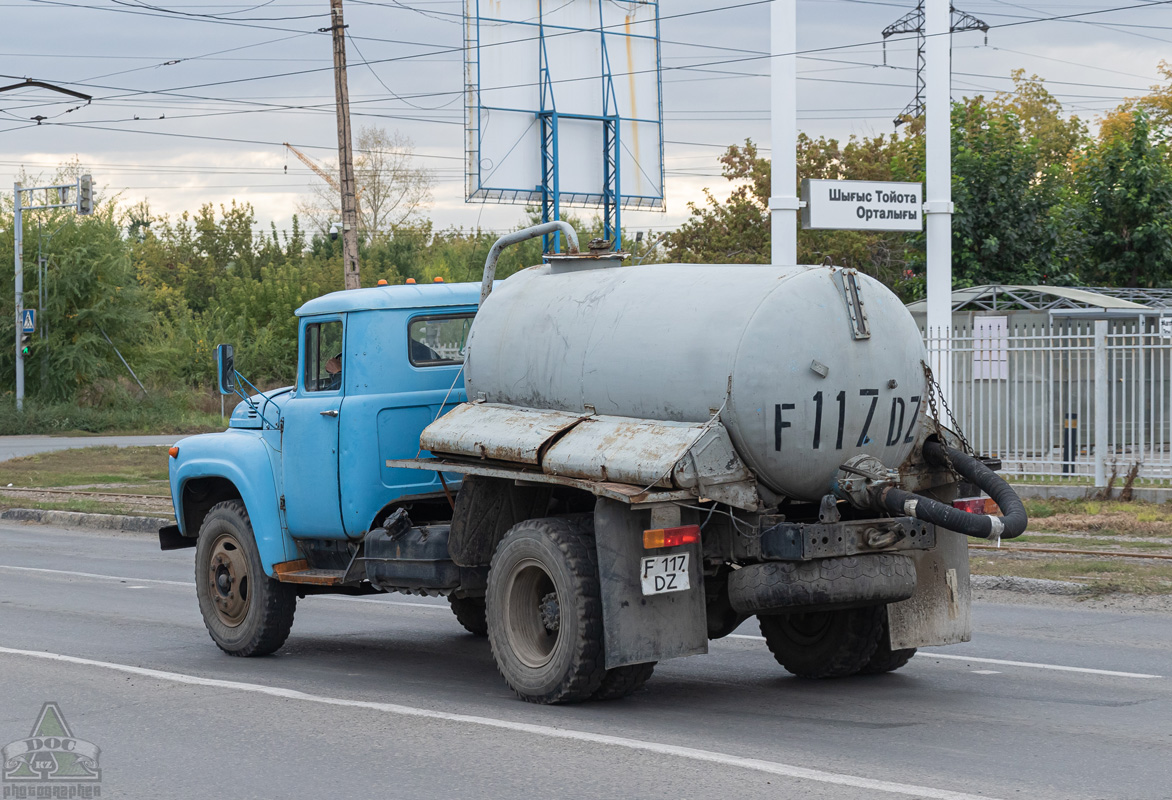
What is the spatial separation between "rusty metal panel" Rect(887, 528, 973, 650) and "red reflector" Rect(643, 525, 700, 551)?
1.50 m

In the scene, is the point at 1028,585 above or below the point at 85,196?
below

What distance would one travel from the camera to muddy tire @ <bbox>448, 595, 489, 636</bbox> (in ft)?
32.7

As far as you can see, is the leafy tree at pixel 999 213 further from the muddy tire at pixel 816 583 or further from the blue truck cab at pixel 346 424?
the muddy tire at pixel 816 583

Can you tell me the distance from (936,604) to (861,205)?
12.2 meters

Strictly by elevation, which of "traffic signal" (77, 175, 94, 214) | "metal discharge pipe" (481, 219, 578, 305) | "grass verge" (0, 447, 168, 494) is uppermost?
"traffic signal" (77, 175, 94, 214)

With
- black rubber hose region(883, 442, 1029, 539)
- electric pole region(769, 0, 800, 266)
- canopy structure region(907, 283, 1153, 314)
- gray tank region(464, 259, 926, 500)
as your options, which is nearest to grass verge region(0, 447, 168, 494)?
electric pole region(769, 0, 800, 266)

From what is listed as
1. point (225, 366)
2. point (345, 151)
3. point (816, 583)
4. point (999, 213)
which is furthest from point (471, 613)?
point (999, 213)

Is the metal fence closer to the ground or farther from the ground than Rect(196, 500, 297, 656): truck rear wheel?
farther from the ground

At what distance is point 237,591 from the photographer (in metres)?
9.32

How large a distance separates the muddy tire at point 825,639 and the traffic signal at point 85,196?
3235cm

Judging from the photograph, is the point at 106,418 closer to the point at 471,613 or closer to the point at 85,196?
the point at 85,196

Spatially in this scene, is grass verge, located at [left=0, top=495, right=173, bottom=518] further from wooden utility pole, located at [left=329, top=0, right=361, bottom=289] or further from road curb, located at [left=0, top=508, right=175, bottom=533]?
wooden utility pole, located at [left=329, top=0, right=361, bottom=289]

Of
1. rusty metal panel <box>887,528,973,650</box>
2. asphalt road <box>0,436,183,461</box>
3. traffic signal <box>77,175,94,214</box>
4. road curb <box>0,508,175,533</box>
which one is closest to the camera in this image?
rusty metal panel <box>887,528,973,650</box>

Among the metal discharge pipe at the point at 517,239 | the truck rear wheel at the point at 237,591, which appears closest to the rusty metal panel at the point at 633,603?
the metal discharge pipe at the point at 517,239
